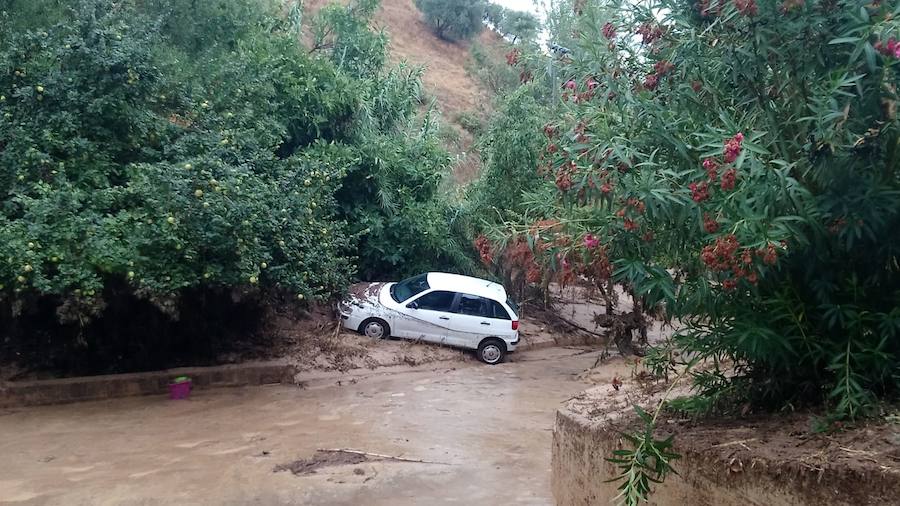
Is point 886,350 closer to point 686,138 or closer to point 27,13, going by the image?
point 686,138

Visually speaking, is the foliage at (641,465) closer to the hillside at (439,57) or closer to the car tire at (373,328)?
the car tire at (373,328)

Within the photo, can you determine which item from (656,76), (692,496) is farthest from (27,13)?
(692,496)

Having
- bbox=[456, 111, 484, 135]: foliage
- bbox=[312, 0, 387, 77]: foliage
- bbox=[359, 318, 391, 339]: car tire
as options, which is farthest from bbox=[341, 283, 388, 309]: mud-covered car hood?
bbox=[456, 111, 484, 135]: foliage

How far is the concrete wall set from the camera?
3.88 meters

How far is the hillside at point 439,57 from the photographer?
3947 centimetres

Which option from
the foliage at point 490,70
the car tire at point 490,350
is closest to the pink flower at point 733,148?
the car tire at point 490,350

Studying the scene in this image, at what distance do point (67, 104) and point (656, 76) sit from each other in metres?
10.3

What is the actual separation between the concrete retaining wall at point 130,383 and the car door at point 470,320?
405 centimetres

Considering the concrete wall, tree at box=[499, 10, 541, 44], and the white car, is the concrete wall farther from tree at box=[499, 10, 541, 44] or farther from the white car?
tree at box=[499, 10, 541, 44]

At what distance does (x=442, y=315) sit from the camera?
17094mm

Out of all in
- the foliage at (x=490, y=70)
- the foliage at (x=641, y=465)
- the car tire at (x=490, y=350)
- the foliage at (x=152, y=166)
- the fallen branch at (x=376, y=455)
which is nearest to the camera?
the foliage at (x=641, y=465)

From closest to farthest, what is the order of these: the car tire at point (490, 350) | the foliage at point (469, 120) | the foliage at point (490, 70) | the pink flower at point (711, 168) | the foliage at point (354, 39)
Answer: the pink flower at point (711, 168)
the car tire at point (490, 350)
the foliage at point (354, 39)
the foliage at point (469, 120)
the foliage at point (490, 70)

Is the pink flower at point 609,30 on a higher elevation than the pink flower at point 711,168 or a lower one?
higher

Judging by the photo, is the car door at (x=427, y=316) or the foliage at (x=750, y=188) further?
the car door at (x=427, y=316)
